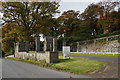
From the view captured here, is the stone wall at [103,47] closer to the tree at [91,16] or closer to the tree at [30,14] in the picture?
the tree at [91,16]

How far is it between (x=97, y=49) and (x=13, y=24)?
18448mm

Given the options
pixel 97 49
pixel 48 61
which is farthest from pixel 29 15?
pixel 97 49

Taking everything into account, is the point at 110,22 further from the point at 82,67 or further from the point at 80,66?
the point at 82,67

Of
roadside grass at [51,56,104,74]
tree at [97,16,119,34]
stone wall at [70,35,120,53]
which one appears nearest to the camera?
roadside grass at [51,56,104,74]

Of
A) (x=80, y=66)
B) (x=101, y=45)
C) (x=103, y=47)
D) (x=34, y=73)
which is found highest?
(x=101, y=45)

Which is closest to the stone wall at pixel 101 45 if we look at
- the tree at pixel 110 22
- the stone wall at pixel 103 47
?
the stone wall at pixel 103 47

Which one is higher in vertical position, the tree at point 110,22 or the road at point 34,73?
the tree at point 110,22

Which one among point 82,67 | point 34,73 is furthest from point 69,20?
point 34,73

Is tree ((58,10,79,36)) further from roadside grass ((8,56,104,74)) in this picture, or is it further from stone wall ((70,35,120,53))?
roadside grass ((8,56,104,74))

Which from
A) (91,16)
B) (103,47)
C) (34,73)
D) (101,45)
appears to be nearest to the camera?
(34,73)

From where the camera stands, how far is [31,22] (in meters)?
27.9

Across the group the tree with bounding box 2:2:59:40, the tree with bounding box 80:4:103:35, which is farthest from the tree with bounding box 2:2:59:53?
the tree with bounding box 80:4:103:35

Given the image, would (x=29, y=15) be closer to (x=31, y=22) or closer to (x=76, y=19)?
(x=31, y=22)

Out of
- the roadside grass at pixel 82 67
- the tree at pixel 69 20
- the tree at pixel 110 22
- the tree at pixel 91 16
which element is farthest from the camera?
the tree at pixel 69 20
